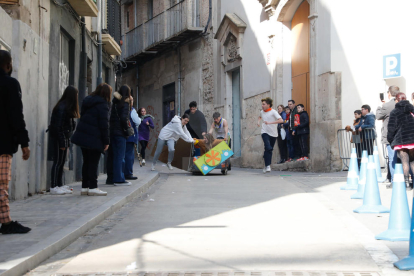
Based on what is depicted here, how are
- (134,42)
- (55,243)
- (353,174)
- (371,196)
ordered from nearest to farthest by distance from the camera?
(55,243) < (371,196) < (353,174) < (134,42)

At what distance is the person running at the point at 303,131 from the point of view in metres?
16.6

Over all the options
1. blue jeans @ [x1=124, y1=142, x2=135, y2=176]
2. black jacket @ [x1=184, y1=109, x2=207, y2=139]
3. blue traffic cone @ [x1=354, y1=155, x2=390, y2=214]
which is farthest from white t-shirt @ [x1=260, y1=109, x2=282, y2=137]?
blue traffic cone @ [x1=354, y1=155, x2=390, y2=214]

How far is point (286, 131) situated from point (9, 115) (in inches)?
A: 514

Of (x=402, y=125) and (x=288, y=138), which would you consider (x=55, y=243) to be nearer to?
(x=402, y=125)

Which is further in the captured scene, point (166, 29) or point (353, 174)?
point (166, 29)

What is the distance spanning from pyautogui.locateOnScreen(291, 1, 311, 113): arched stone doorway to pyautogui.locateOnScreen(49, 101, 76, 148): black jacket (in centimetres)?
969

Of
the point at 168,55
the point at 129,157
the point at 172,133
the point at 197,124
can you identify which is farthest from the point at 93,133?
the point at 168,55

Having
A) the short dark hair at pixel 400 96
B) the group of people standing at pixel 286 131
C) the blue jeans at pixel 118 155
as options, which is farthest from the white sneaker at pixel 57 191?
the group of people standing at pixel 286 131

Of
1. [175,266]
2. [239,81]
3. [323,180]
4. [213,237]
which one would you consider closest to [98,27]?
[323,180]

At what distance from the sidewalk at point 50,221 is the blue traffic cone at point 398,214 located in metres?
2.97

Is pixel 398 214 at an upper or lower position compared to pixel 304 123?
lower

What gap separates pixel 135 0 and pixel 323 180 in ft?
72.2

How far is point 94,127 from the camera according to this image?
895 centimetres

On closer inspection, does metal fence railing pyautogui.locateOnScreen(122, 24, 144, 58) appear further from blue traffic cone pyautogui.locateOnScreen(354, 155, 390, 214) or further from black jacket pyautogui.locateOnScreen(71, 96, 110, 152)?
blue traffic cone pyautogui.locateOnScreen(354, 155, 390, 214)
